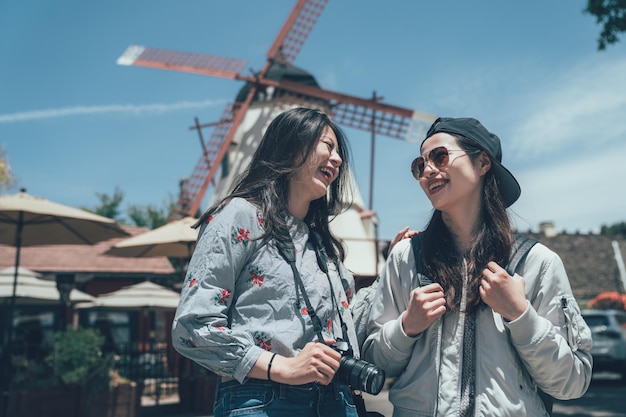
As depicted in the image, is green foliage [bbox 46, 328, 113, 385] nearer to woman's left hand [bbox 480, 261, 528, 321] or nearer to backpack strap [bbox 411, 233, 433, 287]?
backpack strap [bbox 411, 233, 433, 287]

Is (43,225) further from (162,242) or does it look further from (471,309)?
(471,309)

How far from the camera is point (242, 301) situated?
169cm

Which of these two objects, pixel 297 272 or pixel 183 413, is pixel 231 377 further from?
pixel 183 413

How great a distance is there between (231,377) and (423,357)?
0.60 metres

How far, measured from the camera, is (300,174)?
1.97 metres

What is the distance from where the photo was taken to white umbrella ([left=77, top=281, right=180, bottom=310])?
34.1ft

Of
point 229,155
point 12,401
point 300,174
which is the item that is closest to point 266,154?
point 300,174

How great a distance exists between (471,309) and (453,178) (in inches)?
16.5

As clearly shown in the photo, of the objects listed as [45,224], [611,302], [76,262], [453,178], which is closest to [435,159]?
[453,178]

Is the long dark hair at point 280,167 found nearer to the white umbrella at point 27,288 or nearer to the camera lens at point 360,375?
the camera lens at point 360,375

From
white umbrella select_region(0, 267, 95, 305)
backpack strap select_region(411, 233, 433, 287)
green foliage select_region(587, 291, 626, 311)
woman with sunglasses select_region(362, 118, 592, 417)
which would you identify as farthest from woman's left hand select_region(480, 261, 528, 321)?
green foliage select_region(587, 291, 626, 311)

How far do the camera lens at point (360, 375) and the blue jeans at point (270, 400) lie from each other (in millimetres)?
100

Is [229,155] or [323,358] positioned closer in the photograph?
[323,358]

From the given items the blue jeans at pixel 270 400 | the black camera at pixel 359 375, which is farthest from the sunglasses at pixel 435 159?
the blue jeans at pixel 270 400
